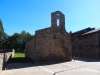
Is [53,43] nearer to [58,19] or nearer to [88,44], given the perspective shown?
[58,19]

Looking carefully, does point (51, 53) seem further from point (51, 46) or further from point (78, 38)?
point (78, 38)

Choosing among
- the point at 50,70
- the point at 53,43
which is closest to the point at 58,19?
the point at 53,43

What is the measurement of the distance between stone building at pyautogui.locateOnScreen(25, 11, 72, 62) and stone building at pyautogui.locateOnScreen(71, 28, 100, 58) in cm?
923

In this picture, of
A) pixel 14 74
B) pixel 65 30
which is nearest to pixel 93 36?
pixel 65 30

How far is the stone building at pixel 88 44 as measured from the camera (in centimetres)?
2719

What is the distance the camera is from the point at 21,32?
6438 centimetres

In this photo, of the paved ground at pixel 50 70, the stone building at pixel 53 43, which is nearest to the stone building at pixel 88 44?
the stone building at pixel 53 43

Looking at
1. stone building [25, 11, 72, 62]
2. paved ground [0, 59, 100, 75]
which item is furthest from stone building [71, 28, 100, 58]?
paved ground [0, 59, 100, 75]

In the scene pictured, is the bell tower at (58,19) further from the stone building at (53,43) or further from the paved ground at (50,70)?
the paved ground at (50,70)

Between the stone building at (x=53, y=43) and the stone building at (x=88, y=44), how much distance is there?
9.23m

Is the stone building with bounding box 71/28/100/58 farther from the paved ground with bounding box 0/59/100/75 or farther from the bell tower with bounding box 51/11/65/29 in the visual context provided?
the paved ground with bounding box 0/59/100/75

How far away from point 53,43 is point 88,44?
13013 millimetres

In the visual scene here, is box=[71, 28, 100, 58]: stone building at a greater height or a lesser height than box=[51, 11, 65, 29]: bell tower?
lesser

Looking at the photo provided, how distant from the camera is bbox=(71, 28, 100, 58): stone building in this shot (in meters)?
27.2
